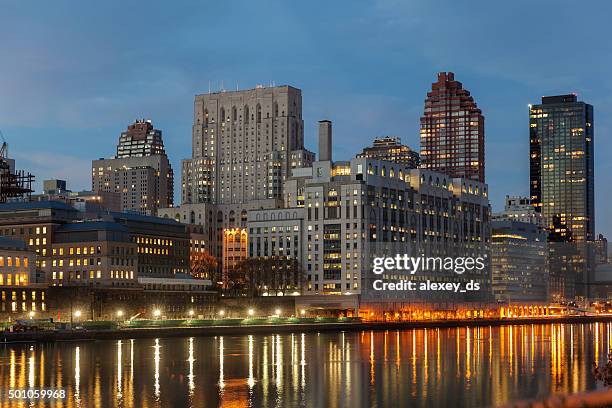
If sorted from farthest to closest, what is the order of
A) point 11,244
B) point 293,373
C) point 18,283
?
point 11,244
point 18,283
point 293,373

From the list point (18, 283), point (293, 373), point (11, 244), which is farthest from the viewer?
point (11, 244)

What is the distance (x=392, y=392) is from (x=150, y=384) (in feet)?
64.1

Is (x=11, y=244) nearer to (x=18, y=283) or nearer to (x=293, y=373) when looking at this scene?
(x=18, y=283)

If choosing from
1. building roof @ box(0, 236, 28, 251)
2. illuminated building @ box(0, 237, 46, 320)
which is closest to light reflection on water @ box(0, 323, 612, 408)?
illuminated building @ box(0, 237, 46, 320)

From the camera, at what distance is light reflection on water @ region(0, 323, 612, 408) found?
2894 inches

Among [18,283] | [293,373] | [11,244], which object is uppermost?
[11,244]

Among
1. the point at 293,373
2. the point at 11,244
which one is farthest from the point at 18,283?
the point at 293,373

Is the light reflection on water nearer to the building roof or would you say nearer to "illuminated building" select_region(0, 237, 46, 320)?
"illuminated building" select_region(0, 237, 46, 320)

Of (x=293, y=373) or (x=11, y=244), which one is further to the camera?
(x=11, y=244)

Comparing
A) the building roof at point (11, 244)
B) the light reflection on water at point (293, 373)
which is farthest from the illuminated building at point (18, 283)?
the light reflection on water at point (293, 373)

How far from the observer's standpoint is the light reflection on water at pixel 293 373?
73.5 metres

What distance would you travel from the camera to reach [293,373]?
95.0 metres

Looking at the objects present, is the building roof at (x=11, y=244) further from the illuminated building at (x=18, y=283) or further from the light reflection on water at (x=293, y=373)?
the light reflection on water at (x=293, y=373)

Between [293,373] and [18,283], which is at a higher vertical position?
[18,283]
